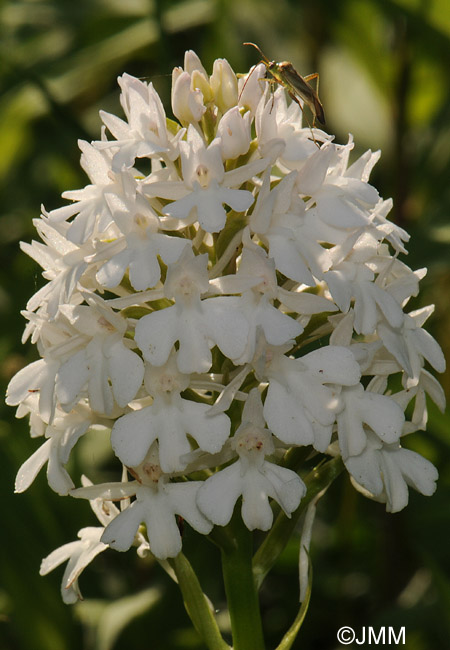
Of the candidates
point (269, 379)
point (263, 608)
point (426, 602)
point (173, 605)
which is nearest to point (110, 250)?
point (269, 379)

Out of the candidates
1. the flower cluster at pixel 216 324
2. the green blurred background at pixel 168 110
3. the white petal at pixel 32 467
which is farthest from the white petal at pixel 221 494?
the green blurred background at pixel 168 110

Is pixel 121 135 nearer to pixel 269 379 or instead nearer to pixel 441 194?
pixel 269 379

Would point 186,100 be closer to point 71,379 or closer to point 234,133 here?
point 234,133

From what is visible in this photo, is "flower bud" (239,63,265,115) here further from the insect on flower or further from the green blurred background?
the green blurred background

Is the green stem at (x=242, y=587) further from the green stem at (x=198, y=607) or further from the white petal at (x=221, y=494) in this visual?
the white petal at (x=221, y=494)

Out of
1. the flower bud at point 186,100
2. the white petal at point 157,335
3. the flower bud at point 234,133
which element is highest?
the flower bud at point 186,100

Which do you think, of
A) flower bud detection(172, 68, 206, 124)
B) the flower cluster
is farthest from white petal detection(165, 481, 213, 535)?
flower bud detection(172, 68, 206, 124)
